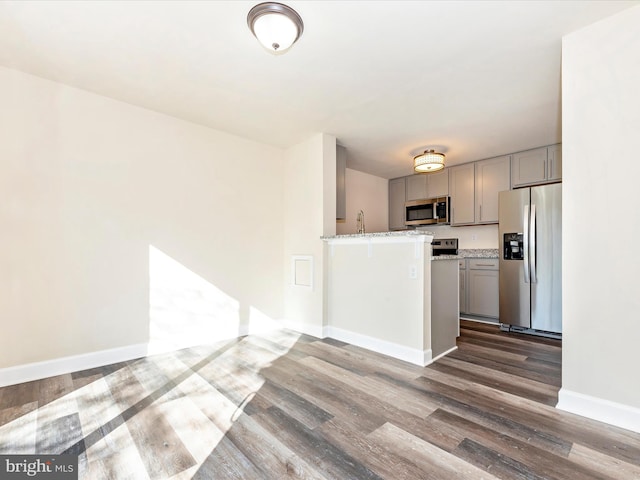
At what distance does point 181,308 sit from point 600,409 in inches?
139

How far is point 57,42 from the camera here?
2.15 m

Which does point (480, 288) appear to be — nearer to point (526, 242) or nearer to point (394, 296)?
point (526, 242)

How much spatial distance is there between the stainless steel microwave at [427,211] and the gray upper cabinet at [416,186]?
0.10 metres

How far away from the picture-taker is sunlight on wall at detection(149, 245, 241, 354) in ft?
10.3

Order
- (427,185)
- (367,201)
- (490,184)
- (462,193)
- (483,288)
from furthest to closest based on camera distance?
1. (367,201)
2. (427,185)
3. (462,193)
4. (490,184)
5. (483,288)

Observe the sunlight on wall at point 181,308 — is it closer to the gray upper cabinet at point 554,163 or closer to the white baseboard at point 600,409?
the white baseboard at point 600,409

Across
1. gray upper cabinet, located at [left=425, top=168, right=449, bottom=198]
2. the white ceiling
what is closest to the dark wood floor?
the white ceiling

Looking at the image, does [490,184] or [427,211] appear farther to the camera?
[427,211]

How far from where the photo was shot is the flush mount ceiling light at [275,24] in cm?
181

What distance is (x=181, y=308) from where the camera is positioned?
3.31 m

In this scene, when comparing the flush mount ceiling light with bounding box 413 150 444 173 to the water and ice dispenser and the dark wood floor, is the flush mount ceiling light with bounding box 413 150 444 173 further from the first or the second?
the dark wood floor

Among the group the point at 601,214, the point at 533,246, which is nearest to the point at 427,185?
the point at 533,246

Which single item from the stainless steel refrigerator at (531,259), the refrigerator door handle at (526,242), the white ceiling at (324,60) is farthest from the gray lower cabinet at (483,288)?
the white ceiling at (324,60)

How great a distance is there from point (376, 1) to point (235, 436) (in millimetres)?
2636
